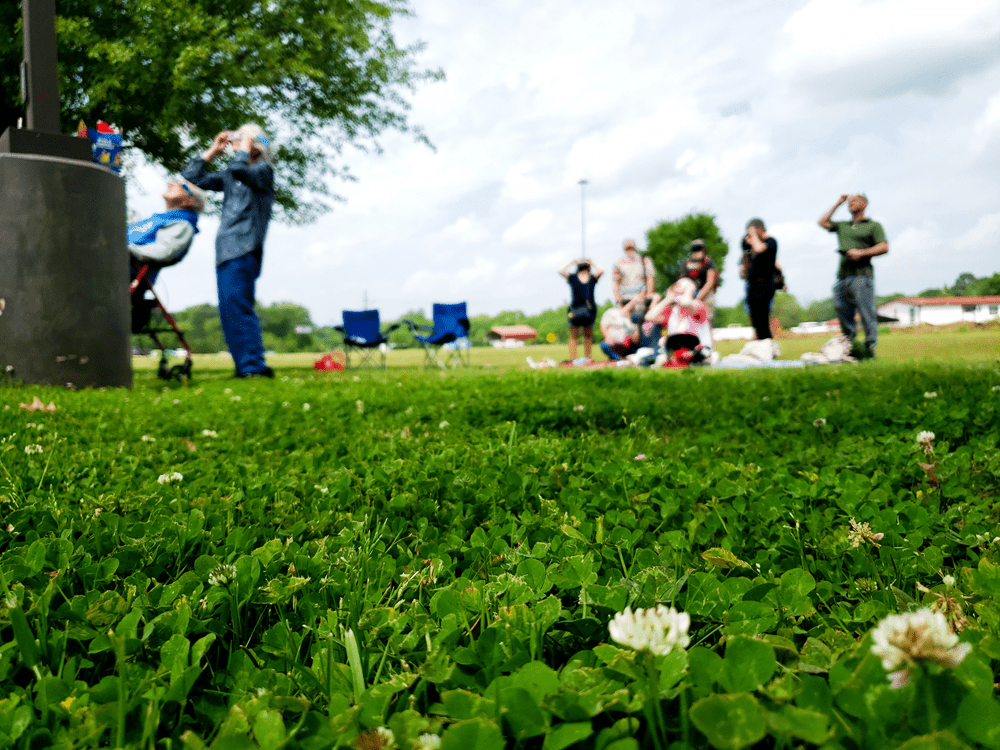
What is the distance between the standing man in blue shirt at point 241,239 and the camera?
7285 mm

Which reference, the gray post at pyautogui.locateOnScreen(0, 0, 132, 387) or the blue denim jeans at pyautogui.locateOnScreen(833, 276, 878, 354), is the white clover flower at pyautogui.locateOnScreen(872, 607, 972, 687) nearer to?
the gray post at pyautogui.locateOnScreen(0, 0, 132, 387)

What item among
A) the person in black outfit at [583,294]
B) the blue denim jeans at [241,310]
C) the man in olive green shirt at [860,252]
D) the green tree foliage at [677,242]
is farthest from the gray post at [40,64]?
the green tree foliage at [677,242]

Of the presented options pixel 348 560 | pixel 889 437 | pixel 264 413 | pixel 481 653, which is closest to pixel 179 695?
pixel 481 653

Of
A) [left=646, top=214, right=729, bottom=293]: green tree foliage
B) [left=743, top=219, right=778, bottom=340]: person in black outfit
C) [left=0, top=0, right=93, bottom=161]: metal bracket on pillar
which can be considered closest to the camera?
[left=0, top=0, right=93, bottom=161]: metal bracket on pillar

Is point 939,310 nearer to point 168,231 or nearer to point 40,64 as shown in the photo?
point 168,231

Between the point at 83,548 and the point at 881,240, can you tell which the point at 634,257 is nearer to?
the point at 881,240

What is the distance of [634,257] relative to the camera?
38.8 ft

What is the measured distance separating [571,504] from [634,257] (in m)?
10.6

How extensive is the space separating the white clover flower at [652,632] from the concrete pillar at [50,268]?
17.9 feet

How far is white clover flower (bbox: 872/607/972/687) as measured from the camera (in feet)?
1.77

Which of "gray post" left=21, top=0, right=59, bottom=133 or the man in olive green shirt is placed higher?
"gray post" left=21, top=0, right=59, bottom=133

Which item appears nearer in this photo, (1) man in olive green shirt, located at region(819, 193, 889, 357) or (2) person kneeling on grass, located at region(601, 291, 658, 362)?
(1) man in olive green shirt, located at region(819, 193, 889, 357)

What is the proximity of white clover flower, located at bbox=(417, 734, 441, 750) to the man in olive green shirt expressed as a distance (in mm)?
10051

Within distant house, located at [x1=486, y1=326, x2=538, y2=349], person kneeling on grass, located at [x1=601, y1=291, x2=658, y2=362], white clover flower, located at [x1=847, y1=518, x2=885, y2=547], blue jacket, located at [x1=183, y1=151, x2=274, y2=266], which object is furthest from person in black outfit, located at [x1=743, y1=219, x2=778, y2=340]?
distant house, located at [x1=486, y1=326, x2=538, y2=349]
